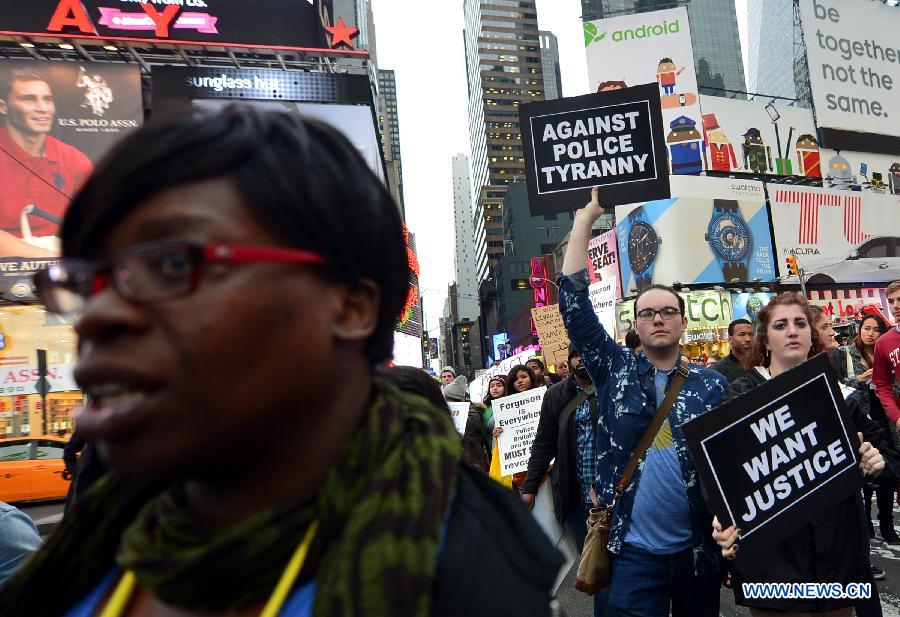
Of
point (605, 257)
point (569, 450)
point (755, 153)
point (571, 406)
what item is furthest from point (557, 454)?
point (755, 153)

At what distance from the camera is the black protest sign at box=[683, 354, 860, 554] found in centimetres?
256

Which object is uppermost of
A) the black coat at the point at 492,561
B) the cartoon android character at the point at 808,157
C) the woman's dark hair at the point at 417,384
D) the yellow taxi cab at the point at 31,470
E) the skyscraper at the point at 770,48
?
the skyscraper at the point at 770,48

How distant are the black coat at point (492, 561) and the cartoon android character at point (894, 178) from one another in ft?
156

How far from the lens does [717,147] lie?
36.4m

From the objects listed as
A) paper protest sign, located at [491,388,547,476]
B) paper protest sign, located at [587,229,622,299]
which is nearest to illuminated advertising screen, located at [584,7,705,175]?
paper protest sign, located at [587,229,622,299]

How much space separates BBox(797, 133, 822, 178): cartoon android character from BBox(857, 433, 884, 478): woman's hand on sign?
41.2 metres

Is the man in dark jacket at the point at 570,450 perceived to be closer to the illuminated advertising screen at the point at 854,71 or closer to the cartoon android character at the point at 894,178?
the illuminated advertising screen at the point at 854,71

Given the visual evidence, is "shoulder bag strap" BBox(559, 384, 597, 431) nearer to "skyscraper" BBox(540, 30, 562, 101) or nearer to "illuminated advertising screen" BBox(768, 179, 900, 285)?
"illuminated advertising screen" BBox(768, 179, 900, 285)

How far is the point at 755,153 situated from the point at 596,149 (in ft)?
126

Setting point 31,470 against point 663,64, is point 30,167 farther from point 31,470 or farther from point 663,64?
point 663,64

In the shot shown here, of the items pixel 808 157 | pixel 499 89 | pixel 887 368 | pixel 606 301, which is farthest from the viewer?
pixel 499 89

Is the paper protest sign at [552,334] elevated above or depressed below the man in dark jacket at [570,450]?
above

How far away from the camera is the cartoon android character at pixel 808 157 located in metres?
37.8

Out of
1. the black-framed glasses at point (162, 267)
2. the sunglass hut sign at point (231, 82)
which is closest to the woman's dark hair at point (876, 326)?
the black-framed glasses at point (162, 267)
